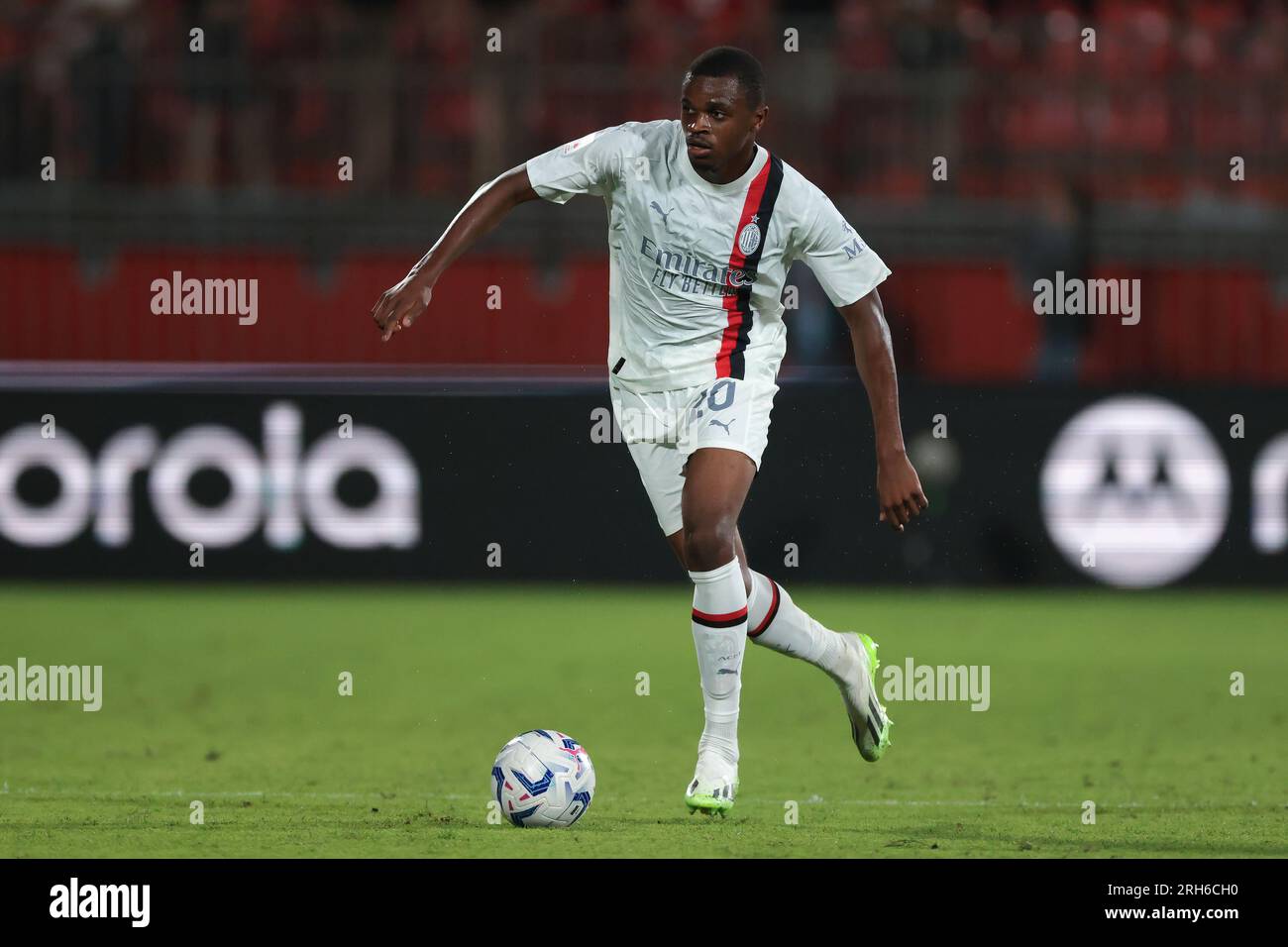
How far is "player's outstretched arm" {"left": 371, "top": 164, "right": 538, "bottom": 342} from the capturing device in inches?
235

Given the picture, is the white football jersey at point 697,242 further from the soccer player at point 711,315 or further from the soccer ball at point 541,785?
the soccer ball at point 541,785

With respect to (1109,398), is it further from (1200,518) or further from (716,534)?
(716,534)

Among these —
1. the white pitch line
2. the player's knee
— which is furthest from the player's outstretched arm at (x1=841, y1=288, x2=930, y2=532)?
the white pitch line

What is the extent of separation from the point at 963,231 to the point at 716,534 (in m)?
8.54

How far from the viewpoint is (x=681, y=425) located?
6.52 meters

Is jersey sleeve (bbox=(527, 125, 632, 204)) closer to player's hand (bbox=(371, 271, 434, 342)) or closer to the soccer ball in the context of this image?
player's hand (bbox=(371, 271, 434, 342))

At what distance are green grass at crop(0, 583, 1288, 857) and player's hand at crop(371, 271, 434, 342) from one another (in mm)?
1475

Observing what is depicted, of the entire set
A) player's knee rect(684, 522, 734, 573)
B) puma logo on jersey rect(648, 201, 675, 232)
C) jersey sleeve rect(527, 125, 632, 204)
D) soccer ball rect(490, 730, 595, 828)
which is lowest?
soccer ball rect(490, 730, 595, 828)

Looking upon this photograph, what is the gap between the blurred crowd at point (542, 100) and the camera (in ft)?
46.2

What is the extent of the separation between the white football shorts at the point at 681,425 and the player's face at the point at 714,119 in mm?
747

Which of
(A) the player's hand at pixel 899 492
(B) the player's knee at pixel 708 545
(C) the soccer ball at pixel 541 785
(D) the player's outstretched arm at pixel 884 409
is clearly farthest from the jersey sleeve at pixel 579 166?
(C) the soccer ball at pixel 541 785

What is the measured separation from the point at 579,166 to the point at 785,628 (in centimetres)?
170
